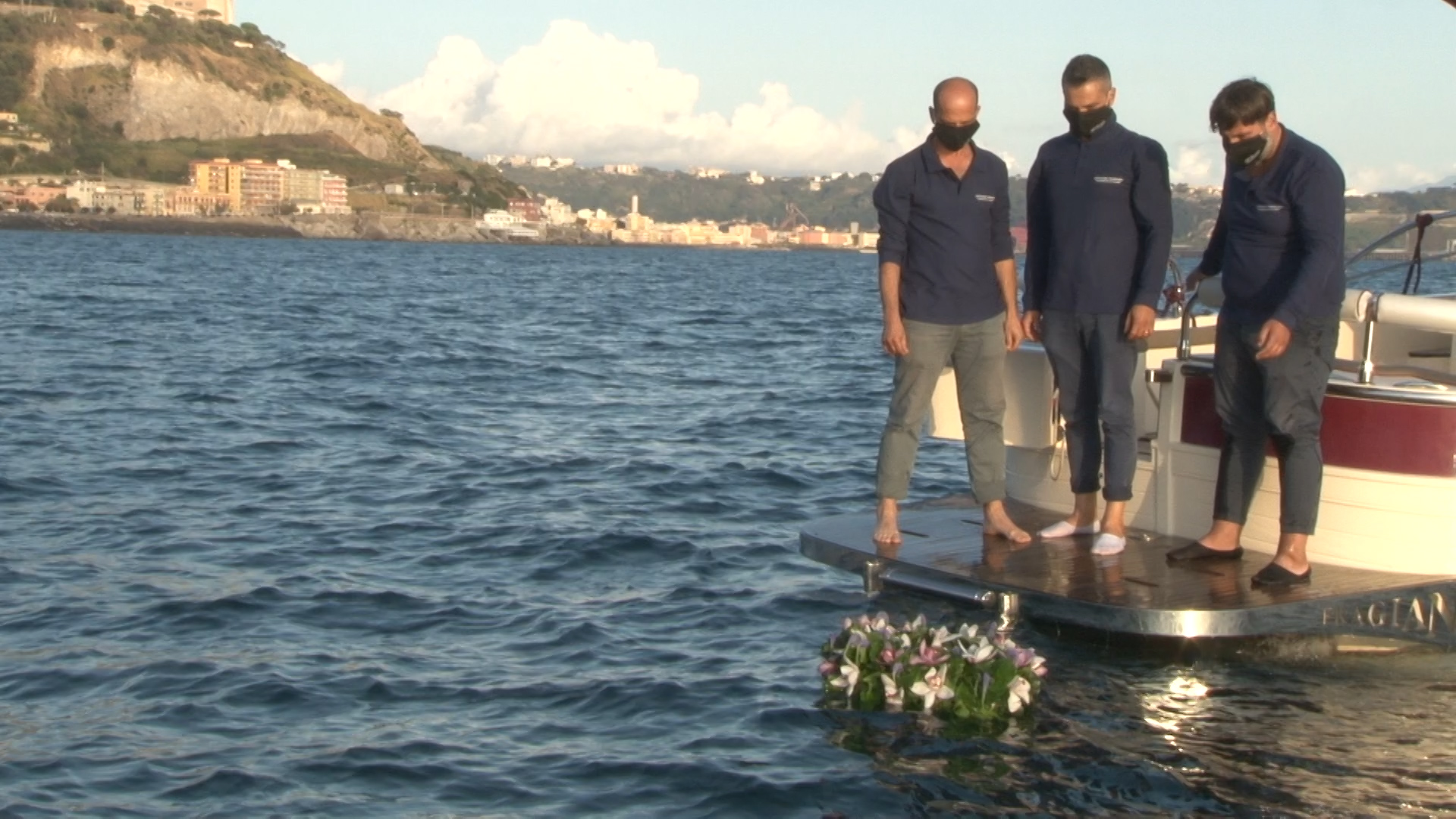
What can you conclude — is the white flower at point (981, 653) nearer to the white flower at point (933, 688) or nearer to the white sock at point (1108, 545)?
the white flower at point (933, 688)

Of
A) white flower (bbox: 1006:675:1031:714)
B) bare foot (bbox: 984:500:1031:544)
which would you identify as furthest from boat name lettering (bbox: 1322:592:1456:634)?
bare foot (bbox: 984:500:1031:544)

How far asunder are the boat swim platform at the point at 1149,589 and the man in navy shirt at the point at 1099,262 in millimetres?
389

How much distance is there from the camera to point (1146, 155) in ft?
25.8

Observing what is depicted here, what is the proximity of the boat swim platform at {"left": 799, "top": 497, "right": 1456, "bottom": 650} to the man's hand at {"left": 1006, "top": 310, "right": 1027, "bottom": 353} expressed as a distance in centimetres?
98

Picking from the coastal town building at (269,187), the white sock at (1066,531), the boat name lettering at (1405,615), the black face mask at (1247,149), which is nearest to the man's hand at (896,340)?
the white sock at (1066,531)

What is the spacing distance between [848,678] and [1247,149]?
268 cm

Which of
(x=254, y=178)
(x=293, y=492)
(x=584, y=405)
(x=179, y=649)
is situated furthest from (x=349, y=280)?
(x=254, y=178)

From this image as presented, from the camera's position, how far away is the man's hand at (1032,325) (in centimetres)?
833

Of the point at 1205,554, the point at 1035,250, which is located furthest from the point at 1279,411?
the point at 1035,250

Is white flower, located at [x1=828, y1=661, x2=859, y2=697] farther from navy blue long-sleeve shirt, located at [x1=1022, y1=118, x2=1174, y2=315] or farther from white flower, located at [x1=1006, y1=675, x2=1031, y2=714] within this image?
navy blue long-sleeve shirt, located at [x1=1022, y1=118, x2=1174, y2=315]

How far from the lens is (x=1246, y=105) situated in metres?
7.25

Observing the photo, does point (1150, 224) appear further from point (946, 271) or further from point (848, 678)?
point (848, 678)

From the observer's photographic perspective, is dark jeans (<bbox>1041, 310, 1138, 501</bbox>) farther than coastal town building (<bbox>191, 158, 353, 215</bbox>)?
No

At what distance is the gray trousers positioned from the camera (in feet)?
26.7
